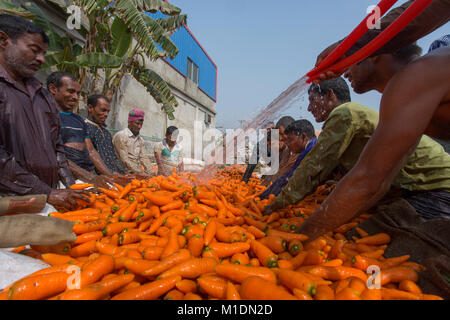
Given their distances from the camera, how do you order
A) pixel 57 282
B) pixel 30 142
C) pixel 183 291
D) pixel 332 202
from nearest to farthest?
pixel 57 282 → pixel 183 291 → pixel 332 202 → pixel 30 142

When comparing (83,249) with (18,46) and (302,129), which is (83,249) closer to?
(18,46)

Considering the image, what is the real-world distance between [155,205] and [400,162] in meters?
2.38

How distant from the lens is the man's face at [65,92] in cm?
402

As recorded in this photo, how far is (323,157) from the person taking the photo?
9.00ft

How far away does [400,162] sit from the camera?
1588mm

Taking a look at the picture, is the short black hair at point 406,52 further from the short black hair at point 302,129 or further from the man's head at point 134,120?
the man's head at point 134,120

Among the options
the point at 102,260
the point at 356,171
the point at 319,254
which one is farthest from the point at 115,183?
the point at 356,171

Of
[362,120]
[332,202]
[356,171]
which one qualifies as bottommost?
[332,202]

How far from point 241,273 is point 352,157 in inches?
79.9

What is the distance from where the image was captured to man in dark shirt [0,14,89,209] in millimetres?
2266

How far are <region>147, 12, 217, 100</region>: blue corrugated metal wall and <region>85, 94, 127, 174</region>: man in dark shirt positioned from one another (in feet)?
41.2

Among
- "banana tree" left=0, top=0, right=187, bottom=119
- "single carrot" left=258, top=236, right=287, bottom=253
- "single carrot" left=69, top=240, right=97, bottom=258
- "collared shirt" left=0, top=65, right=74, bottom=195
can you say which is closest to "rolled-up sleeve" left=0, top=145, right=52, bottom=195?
"collared shirt" left=0, top=65, right=74, bottom=195
